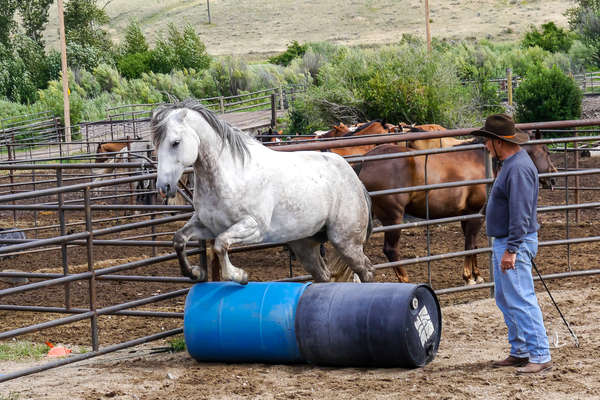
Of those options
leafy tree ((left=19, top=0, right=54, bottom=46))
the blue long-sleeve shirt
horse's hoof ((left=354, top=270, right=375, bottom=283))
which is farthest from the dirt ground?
leafy tree ((left=19, top=0, right=54, bottom=46))

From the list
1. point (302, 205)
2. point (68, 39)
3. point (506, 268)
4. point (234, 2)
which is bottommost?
point (506, 268)

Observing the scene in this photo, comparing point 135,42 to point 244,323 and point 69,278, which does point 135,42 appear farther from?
point 244,323

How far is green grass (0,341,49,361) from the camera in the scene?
21.0 ft

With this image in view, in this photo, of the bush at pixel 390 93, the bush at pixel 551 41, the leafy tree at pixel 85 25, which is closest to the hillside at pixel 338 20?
the bush at pixel 551 41

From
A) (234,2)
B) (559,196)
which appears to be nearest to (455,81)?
(559,196)

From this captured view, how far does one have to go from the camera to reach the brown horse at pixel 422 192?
859 cm

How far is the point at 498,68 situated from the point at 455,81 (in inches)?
581

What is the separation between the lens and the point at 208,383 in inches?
199

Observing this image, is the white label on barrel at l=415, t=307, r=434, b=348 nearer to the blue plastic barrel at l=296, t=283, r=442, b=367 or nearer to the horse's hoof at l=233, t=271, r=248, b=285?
the blue plastic barrel at l=296, t=283, r=442, b=367

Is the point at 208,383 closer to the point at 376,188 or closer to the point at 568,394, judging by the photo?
the point at 568,394

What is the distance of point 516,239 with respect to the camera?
493cm

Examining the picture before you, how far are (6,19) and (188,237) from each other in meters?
57.6

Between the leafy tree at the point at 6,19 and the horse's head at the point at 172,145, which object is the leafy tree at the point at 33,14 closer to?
the leafy tree at the point at 6,19

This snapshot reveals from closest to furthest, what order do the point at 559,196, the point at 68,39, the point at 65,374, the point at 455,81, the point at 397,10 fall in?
1. the point at 65,374
2. the point at 559,196
3. the point at 455,81
4. the point at 68,39
5. the point at 397,10
